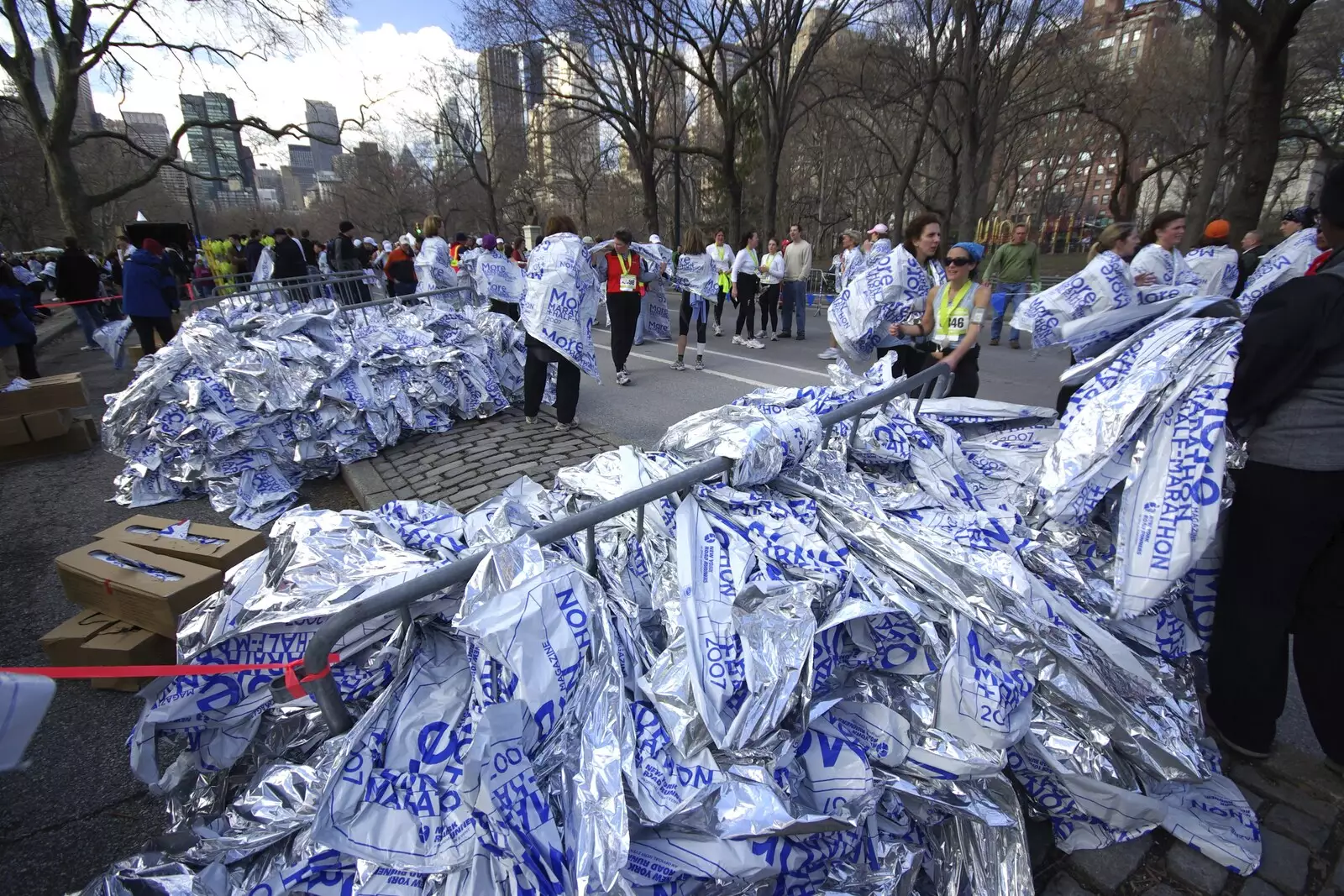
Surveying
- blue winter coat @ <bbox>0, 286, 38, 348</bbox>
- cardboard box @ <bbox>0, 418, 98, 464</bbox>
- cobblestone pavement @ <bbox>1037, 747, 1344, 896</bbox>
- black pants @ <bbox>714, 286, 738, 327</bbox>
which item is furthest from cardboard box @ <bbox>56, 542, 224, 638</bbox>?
black pants @ <bbox>714, 286, 738, 327</bbox>

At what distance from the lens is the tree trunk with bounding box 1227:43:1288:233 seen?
9016mm

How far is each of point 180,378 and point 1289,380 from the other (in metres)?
6.53

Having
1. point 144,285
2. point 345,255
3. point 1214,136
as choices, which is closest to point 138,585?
point 144,285

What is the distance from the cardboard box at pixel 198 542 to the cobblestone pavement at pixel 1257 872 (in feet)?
11.2

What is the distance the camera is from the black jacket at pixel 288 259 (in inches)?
429

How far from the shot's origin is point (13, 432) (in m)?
5.66

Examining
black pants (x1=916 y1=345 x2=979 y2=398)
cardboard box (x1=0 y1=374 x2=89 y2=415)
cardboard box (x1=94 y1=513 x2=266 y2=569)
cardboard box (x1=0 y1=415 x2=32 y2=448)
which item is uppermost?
black pants (x1=916 y1=345 x2=979 y2=398)

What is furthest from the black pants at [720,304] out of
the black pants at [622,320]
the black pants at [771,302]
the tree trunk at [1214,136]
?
the tree trunk at [1214,136]

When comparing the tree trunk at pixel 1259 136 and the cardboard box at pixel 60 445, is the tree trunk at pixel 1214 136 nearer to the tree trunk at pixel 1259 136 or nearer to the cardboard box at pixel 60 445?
the tree trunk at pixel 1259 136

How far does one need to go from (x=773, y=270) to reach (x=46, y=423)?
8898 millimetres

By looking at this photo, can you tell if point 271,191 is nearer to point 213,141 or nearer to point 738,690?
point 213,141

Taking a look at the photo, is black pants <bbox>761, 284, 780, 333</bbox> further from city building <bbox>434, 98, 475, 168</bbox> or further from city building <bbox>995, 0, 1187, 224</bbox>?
city building <bbox>434, 98, 475, 168</bbox>

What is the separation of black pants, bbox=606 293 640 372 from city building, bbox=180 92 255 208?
19721mm

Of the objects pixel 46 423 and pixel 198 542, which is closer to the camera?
pixel 198 542
